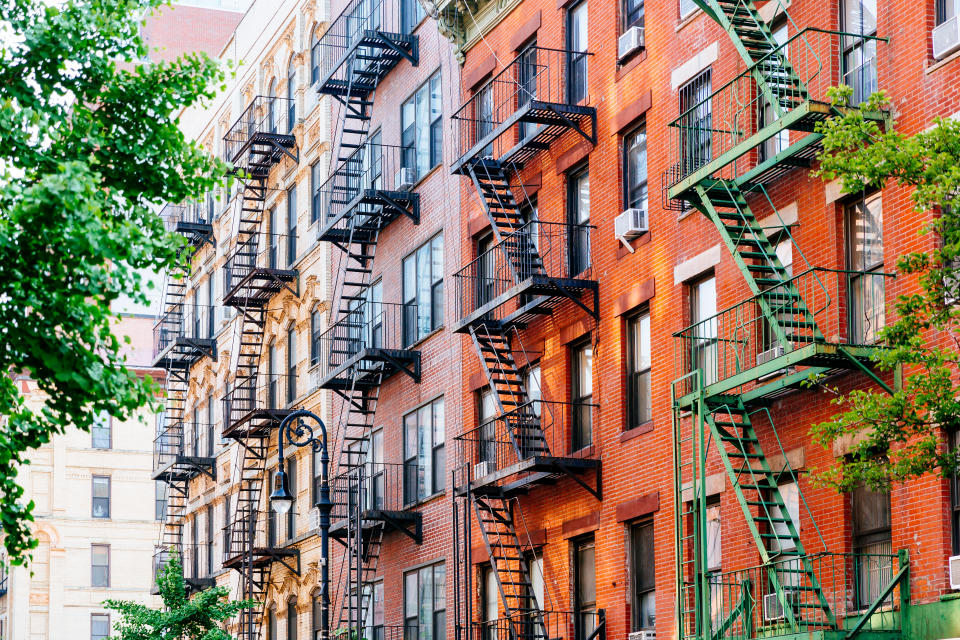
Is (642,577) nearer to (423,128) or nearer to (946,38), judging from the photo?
(946,38)

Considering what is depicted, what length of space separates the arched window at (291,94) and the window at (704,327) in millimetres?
25091

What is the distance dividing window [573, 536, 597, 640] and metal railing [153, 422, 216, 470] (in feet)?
91.7

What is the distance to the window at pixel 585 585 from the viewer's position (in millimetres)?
28375

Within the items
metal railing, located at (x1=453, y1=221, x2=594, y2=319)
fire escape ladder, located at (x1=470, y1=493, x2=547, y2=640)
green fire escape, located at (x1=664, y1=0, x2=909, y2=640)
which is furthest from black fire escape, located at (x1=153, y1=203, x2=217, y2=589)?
green fire escape, located at (x1=664, y1=0, x2=909, y2=640)

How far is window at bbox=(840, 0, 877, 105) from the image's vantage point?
2172cm

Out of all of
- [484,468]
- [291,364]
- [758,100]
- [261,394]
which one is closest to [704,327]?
[758,100]

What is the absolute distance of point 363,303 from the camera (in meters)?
38.3

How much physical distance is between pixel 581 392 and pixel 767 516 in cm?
815

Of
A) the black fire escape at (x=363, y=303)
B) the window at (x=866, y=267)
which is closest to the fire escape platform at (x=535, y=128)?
the black fire escape at (x=363, y=303)

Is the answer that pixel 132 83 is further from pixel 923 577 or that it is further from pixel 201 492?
pixel 201 492

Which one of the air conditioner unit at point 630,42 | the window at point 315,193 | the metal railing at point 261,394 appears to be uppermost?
the window at point 315,193

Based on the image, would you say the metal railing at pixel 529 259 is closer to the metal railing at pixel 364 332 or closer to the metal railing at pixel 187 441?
the metal railing at pixel 364 332

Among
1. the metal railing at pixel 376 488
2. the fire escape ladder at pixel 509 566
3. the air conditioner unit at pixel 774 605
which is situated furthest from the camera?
the metal railing at pixel 376 488

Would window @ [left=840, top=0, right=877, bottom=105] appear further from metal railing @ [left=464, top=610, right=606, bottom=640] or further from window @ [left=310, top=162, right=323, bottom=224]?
window @ [left=310, top=162, right=323, bottom=224]
